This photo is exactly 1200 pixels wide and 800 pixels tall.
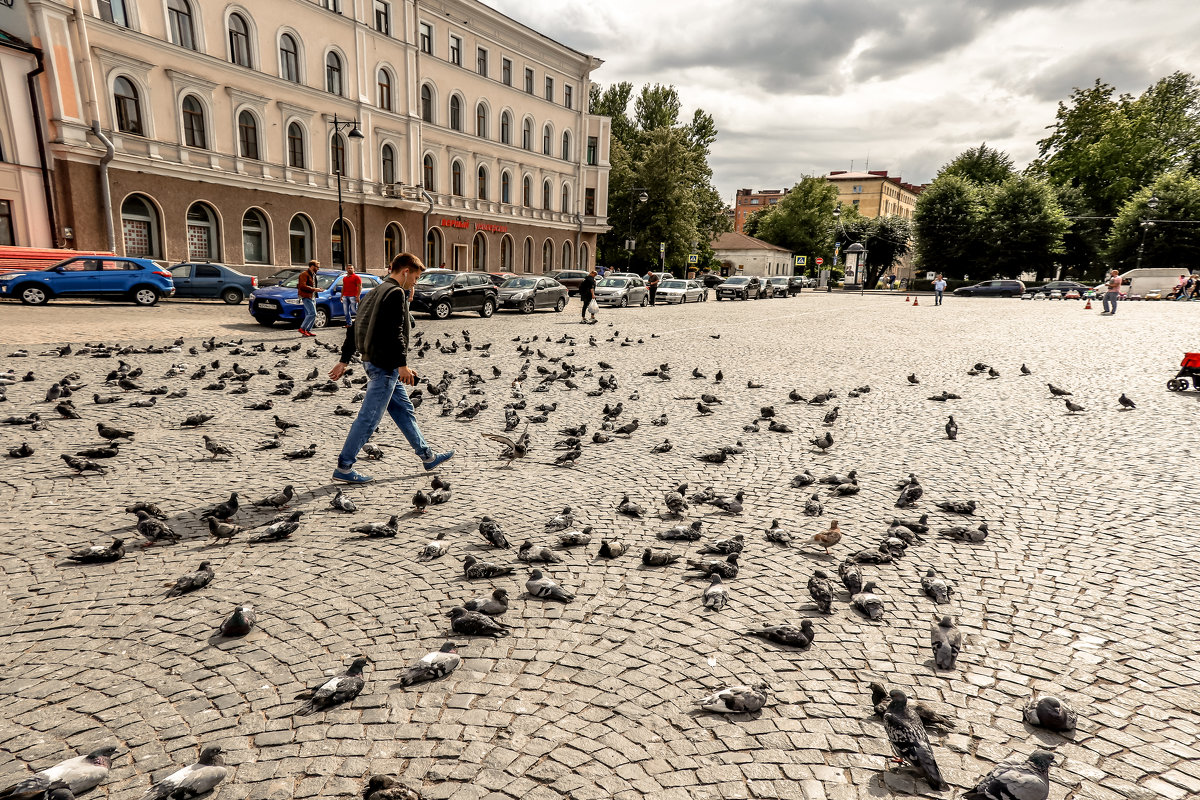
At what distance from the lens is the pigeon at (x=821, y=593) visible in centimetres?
381

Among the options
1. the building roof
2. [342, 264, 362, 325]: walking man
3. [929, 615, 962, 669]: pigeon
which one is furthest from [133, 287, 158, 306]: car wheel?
the building roof

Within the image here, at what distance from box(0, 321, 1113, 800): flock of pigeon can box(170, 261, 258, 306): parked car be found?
1814cm

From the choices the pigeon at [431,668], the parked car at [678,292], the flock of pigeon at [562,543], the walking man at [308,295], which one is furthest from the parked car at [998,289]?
the pigeon at [431,668]

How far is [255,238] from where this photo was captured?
33500mm

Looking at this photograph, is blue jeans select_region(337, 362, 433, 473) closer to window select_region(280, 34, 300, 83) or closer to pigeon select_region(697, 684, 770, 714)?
pigeon select_region(697, 684, 770, 714)

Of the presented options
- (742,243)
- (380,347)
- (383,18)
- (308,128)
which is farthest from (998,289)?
(380,347)

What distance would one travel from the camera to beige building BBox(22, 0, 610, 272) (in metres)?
27.3

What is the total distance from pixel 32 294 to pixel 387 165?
21370mm

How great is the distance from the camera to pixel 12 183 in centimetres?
2553

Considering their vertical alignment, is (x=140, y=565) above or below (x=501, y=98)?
below

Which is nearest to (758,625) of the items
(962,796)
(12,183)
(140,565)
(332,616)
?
(962,796)

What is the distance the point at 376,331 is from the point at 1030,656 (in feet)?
17.8

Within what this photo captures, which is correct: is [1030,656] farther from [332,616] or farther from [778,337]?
[778,337]

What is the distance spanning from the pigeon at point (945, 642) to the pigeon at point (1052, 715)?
430 millimetres
